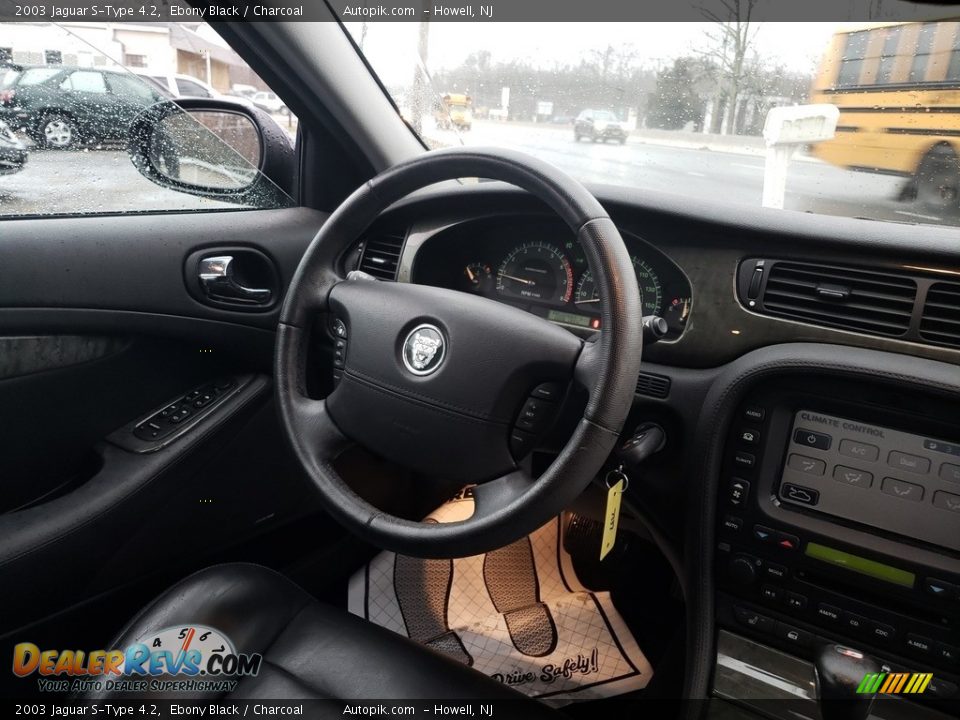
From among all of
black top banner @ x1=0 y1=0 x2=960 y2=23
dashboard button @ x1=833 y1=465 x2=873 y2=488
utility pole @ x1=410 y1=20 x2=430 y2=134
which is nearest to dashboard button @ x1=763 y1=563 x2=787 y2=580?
dashboard button @ x1=833 y1=465 x2=873 y2=488

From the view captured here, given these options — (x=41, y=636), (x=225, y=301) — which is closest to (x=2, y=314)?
(x=225, y=301)

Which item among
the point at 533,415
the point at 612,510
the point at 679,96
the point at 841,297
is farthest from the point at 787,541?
the point at 679,96

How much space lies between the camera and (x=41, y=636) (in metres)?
1.55

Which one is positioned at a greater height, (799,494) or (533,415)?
(533,415)

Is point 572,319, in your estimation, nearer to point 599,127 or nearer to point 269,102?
point 599,127

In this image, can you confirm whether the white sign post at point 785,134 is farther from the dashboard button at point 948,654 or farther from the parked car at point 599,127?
the dashboard button at point 948,654

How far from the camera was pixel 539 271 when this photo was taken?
167 centimetres

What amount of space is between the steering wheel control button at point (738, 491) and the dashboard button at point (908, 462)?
25cm

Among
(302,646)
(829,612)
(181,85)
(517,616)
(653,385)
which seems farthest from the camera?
(517,616)

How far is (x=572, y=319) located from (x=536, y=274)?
138 mm

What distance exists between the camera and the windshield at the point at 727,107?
1433 millimetres

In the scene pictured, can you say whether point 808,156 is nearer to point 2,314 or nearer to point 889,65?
point 889,65

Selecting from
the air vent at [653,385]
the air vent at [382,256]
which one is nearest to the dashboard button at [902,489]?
the air vent at [653,385]

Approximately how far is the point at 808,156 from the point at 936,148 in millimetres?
234
